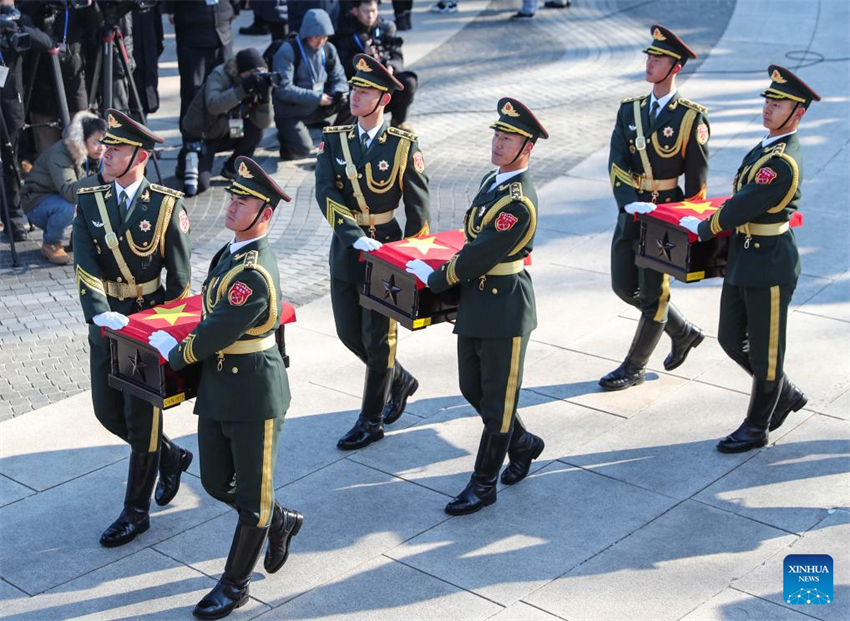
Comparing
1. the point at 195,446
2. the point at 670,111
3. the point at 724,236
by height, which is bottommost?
the point at 195,446

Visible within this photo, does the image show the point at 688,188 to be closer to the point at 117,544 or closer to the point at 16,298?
the point at 117,544

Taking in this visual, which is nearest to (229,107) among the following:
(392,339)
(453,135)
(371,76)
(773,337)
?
(453,135)

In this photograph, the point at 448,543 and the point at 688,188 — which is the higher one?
the point at 688,188

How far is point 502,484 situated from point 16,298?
459 cm

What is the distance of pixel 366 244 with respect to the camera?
6.72m

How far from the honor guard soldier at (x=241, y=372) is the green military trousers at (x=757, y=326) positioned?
8.90ft

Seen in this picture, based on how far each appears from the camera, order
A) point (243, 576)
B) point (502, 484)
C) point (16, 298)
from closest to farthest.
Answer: point (243, 576) → point (502, 484) → point (16, 298)

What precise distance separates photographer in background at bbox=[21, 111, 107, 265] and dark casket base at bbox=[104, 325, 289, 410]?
440 cm

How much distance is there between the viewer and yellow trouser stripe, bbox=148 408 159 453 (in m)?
6.27

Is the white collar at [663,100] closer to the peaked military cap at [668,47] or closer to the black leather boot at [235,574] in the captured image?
the peaked military cap at [668,47]

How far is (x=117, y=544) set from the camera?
248 inches

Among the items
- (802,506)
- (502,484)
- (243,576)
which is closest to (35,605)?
(243,576)

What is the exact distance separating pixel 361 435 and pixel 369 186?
145cm

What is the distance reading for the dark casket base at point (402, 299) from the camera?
6.45 metres
